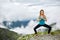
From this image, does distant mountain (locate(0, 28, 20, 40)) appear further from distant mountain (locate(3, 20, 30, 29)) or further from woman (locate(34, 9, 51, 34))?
woman (locate(34, 9, 51, 34))

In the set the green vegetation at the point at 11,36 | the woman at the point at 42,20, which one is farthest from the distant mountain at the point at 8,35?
the woman at the point at 42,20

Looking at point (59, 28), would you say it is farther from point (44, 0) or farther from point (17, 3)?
point (17, 3)

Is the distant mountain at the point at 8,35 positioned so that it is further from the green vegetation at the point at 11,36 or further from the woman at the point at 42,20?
the woman at the point at 42,20

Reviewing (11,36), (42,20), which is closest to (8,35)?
(11,36)

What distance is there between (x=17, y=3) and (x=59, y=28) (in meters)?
0.40

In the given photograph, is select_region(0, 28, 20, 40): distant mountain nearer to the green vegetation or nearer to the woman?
the green vegetation

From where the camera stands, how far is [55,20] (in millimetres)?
1082

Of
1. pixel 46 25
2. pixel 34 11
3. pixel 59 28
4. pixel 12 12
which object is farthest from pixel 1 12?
pixel 59 28

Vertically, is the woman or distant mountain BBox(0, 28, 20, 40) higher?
the woman

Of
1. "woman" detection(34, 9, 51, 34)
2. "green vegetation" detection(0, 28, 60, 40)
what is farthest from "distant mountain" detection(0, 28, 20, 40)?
"woman" detection(34, 9, 51, 34)

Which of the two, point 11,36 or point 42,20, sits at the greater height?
point 42,20

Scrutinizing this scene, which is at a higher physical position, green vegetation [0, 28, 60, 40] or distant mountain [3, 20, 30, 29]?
distant mountain [3, 20, 30, 29]

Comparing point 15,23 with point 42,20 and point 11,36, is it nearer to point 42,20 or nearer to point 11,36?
point 11,36

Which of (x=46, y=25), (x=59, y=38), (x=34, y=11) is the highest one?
(x=34, y=11)
